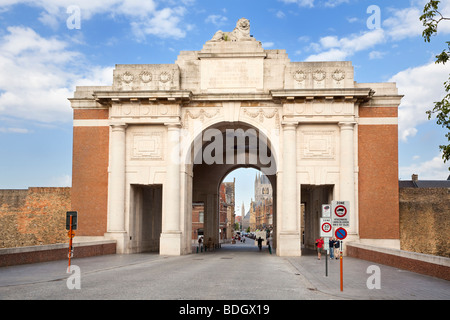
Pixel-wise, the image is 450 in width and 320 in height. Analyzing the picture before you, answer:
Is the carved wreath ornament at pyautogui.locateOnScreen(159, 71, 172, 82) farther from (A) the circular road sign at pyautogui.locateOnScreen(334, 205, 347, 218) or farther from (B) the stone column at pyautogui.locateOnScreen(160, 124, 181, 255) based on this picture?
(A) the circular road sign at pyautogui.locateOnScreen(334, 205, 347, 218)

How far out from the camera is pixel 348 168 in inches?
1261

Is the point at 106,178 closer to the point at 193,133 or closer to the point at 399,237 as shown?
the point at 193,133

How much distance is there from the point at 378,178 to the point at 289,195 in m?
5.97

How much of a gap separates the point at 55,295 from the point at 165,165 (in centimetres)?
2103

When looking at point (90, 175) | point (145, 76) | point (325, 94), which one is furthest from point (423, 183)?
point (90, 175)

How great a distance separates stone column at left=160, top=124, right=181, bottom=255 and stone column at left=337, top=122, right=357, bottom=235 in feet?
34.8

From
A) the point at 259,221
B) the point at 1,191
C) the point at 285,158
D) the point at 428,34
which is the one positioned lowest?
the point at 259,221

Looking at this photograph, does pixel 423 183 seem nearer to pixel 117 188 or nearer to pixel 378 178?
pixel 378 178

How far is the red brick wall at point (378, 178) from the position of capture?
32.3m

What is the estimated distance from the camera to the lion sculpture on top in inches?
1348

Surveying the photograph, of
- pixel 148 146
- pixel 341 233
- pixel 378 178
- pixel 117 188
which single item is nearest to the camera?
pixel 341 233

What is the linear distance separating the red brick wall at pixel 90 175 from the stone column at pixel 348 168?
1569cm

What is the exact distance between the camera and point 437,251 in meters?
33.7
